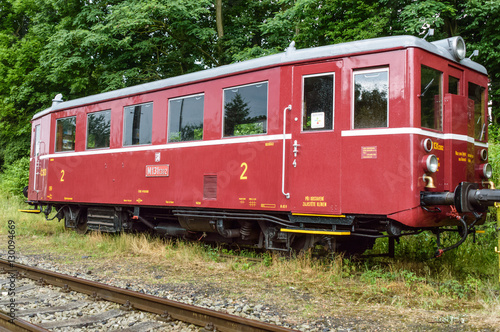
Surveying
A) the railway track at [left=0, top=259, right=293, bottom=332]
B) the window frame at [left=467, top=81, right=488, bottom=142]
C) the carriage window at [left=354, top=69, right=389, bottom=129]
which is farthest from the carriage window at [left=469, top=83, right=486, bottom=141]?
the railway track at [left=0, top=259, right=293, bottom=332]

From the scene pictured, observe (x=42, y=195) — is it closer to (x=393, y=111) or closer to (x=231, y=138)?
(x=231, y=138)

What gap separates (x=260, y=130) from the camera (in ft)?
26.4

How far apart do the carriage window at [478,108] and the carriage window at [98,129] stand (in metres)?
7.67

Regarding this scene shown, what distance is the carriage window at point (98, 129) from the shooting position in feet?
36.4

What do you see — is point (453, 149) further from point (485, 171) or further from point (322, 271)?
point (322, 271)

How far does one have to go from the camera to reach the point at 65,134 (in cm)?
1246

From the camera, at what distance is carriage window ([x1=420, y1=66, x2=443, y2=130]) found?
677cm

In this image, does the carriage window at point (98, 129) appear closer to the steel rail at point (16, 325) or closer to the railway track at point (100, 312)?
the railway track at point (100, 312)

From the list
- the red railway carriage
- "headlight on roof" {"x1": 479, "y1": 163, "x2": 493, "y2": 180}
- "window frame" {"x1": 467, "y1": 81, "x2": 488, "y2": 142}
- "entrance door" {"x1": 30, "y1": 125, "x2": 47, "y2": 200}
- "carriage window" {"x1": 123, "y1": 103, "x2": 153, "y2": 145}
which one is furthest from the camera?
"entrance door" {"x1": 30, "y1": 125, "x2": 47, "y2": 200}

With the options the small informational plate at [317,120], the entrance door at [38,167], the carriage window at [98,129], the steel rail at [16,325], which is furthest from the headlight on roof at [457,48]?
the entrance door at [38,167]

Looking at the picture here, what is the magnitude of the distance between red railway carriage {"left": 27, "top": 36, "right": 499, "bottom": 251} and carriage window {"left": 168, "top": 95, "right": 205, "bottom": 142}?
0.03 meters

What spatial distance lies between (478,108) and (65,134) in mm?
9794

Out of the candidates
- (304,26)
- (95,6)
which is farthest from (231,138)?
(95,6)

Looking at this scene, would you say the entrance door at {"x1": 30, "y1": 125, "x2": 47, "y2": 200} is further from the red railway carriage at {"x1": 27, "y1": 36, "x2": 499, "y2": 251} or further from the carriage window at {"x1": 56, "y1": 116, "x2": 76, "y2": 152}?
the red railway carriage at {"x1": 27, "y1": 36, "x2": 499, "y2": 251}
